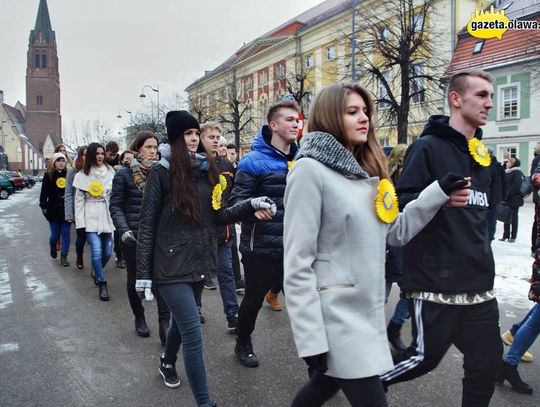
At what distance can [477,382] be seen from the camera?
261 cm

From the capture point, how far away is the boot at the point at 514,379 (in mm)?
3685

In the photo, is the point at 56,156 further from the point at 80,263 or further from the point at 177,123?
the point at 177,123

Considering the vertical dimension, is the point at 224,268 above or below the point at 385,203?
below

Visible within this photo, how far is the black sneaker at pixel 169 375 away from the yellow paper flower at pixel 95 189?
3926 mm

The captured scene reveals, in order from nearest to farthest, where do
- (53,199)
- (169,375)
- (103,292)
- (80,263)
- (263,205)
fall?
1. (263,205)
2. (169,375)
3. (103,292)
4. (80,263)
5. (53,199)

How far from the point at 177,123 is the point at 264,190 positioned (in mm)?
993

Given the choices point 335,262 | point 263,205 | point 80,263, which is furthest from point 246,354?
point 80,263

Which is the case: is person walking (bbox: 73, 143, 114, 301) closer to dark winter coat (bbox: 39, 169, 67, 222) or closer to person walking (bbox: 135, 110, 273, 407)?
dark winter coat (bbox: 39, 169, 67, 222)

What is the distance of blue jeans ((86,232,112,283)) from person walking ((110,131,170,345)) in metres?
1.71

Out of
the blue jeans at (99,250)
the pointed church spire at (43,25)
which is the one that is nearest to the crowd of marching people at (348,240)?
the blue jeans at (99,250)

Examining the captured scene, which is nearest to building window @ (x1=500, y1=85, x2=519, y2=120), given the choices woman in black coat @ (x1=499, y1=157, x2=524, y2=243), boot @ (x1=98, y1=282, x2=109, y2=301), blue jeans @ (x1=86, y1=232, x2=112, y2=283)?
woman in black coat @ (x1=499, y1=157, x2=524, y2=243)

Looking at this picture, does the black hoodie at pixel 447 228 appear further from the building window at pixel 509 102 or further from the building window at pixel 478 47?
the building window at pixel 478 47

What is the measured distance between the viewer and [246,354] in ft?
14.3

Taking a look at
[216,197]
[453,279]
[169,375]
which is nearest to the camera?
[453,279]
